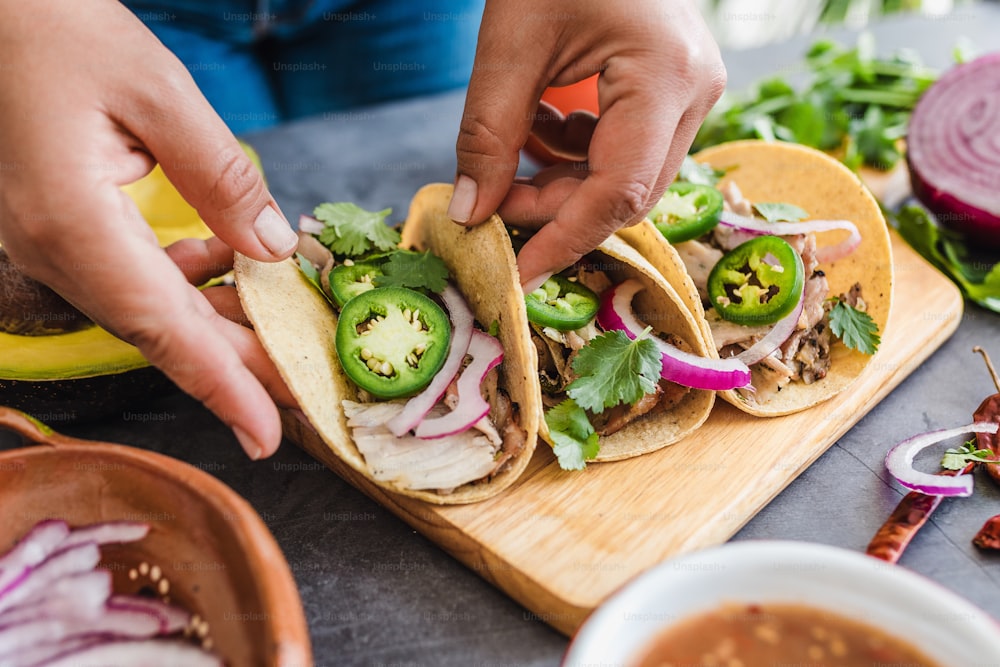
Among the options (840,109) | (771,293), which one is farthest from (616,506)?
(840,109)

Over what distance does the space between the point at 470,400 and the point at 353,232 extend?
92 cm

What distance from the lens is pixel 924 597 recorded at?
5.94 ft

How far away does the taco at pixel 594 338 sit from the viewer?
8.42 feet

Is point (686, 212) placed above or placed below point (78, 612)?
above

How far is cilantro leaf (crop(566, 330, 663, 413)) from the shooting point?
2.55 meters

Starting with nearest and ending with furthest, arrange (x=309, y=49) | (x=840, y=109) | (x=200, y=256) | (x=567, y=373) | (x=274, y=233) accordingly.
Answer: (x=274, y=233) → (x=567, y=373) → (x=200, y=256) → (x=840, y=109) → (x=309, y=49)

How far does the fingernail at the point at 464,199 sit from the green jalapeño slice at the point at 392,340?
0.30 m

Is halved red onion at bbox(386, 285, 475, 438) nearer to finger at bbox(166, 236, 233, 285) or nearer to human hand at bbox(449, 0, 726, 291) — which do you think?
human hand at bbox(449, 0, 726, 291)

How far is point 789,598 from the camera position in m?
1.95

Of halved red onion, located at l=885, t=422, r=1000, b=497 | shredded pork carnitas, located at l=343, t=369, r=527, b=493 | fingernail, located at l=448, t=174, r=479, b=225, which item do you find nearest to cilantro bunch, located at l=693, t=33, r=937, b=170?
halved red onion, located at l=885, t=422, r=1000, b=497

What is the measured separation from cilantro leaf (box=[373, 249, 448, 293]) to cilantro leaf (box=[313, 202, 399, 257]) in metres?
0.14

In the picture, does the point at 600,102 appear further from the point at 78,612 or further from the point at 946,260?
the point at 946,260

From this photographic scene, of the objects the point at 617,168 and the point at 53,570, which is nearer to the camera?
the point at 53,570

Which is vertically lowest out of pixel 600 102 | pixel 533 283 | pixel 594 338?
pixel 594 338
